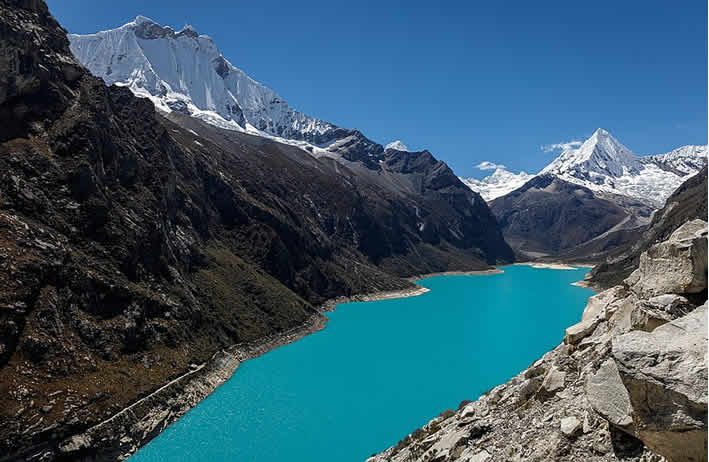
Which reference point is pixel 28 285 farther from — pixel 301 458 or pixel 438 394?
pixel 438 394

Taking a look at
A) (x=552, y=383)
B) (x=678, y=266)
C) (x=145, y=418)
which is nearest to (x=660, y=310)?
(x=678, y=266)

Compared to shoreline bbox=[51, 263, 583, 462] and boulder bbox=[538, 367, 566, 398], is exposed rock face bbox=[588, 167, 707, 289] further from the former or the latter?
boulder bbox=[538, 367, 566, 398]

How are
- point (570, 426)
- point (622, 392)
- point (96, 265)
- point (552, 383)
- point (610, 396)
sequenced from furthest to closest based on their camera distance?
point (96, 265) < point (552, 383) < point (570, 426) < point (610, 396) < point (622, 392)

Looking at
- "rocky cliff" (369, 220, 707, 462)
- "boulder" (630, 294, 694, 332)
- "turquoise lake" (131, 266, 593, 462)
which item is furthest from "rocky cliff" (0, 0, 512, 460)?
"boulder" (630, 294, 694, 332)

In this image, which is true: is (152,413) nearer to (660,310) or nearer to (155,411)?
(155,411)

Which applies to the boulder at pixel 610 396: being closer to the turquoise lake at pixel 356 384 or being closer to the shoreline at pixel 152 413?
the turquoise lake at pixel 356 384

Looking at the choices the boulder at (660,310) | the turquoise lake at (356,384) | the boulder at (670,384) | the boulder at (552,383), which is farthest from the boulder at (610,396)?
the turquoise lake at (356,384)
